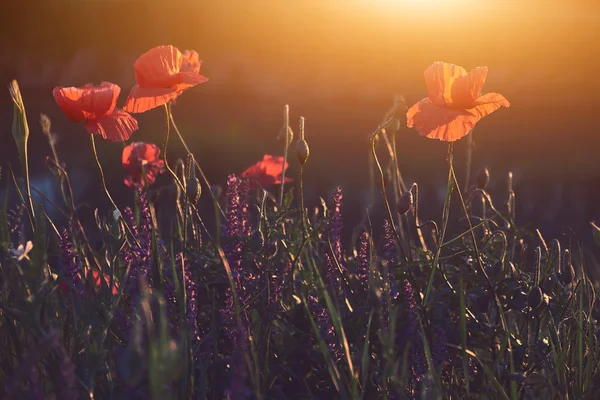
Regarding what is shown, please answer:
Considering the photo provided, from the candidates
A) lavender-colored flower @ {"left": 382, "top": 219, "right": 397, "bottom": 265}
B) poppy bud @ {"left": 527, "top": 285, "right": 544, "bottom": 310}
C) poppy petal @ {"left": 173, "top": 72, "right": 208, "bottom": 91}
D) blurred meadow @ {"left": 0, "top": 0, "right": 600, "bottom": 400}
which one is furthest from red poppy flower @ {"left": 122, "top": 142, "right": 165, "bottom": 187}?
poppy bud @ {"left": 527, "top": 285, "right": 544, "bottom": 310}

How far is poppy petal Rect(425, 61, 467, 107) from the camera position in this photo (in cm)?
163

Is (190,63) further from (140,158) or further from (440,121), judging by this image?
(440,121)

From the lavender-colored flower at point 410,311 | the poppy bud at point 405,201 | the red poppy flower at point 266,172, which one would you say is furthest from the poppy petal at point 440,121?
the red poppy flower at point 266,172

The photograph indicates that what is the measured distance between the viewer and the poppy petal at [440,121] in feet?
5.12

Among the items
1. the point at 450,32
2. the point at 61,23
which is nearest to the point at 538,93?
the point at 450,32

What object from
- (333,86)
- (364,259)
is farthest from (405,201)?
(333,86)

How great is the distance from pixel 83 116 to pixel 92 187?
2.72 m

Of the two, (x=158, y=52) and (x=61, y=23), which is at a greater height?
(x=158, y=52)

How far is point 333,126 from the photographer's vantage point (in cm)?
508

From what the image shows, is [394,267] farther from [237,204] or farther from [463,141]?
[463,141]

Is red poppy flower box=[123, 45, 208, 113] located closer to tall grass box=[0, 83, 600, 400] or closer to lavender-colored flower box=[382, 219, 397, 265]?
tall grass box=[0, 83, 600, 400]

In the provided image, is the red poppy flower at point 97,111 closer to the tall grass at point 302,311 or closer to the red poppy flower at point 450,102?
the tall grass at point 302,311

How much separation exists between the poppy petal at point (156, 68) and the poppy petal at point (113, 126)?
0.27 ft

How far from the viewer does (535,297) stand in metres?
1.45
